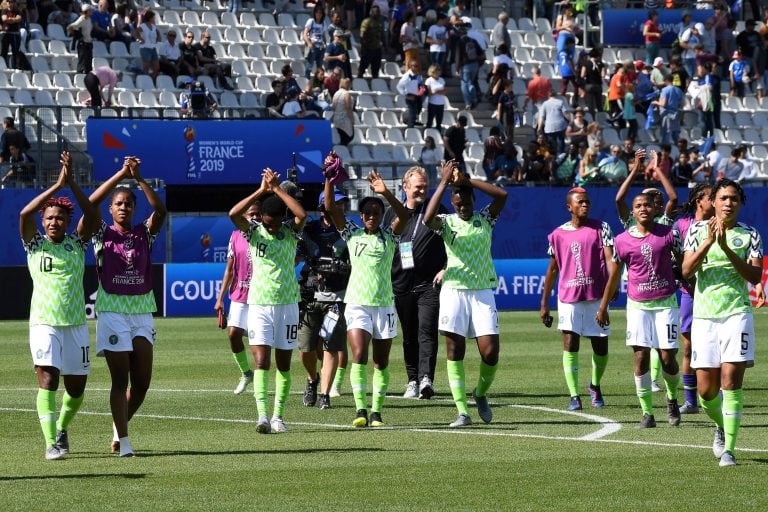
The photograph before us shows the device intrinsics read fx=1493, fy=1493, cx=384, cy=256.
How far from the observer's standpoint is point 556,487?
33.4ft

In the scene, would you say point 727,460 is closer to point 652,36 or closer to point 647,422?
point 647,422

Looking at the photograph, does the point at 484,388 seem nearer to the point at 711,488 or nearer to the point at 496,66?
the point at 711,488

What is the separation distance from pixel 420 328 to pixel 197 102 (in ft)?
57.4

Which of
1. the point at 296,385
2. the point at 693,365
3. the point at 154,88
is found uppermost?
the point at 154,88

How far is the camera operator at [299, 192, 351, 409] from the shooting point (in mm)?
15203

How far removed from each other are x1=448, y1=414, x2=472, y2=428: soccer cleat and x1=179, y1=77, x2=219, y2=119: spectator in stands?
18.9 meters

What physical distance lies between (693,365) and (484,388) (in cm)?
317

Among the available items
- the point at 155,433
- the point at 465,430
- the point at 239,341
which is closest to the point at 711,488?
the point at 465,430

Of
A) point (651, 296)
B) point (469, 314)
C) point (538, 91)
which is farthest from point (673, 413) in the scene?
point (538, 91)

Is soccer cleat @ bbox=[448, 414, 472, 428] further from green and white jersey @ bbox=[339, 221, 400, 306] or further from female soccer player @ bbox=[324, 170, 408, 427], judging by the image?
green and white jersey @ bbox=[339, 221, 400, 306]

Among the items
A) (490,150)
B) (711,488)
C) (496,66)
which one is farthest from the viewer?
(496,66)

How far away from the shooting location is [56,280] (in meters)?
11.5

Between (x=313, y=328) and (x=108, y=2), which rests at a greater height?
(x=108, y=2)

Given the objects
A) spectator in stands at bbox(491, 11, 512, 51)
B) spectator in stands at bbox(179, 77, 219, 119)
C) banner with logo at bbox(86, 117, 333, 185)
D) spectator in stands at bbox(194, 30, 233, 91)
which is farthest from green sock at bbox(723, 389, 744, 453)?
spectator in stands at bbox(491, 11, 512, 51)
